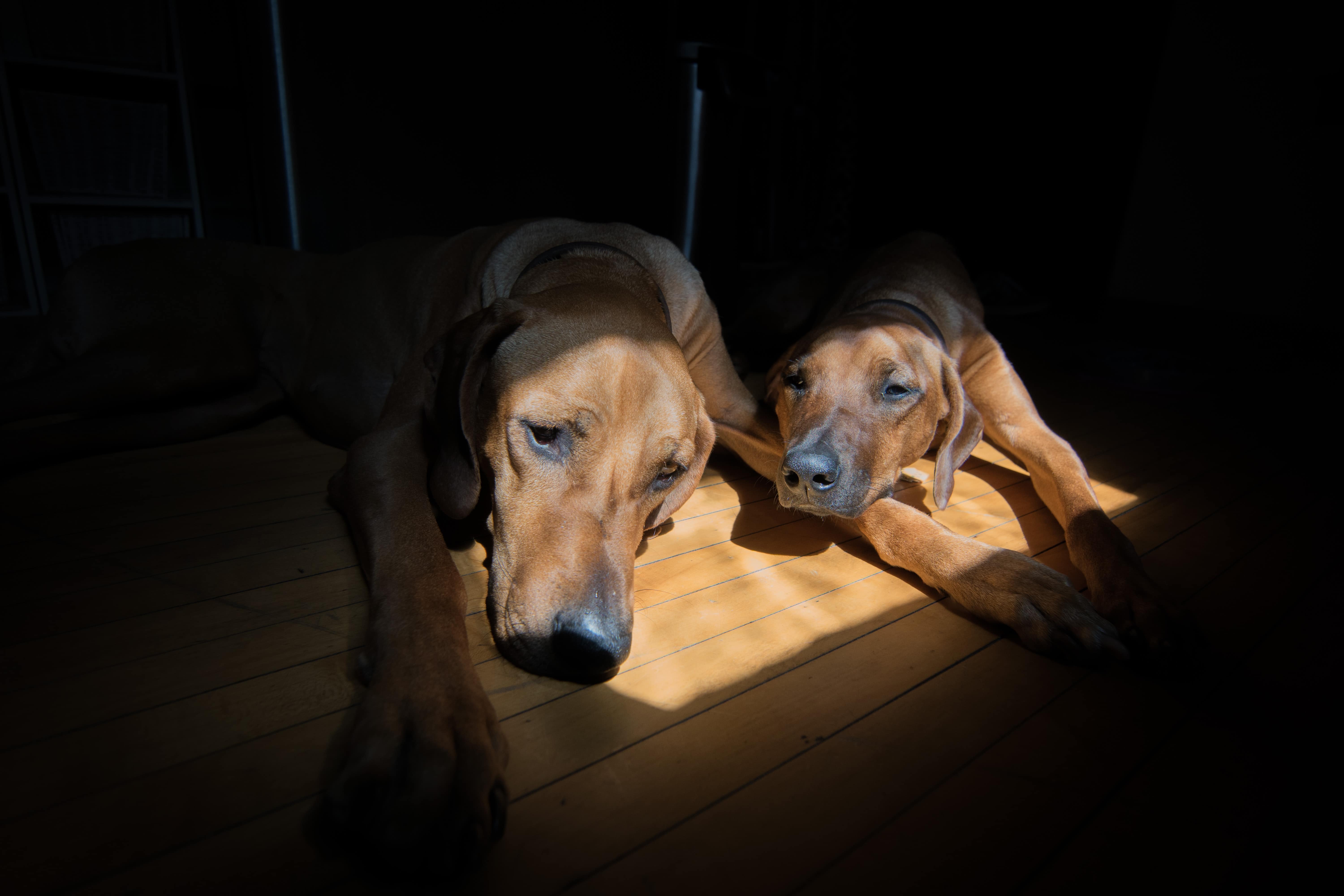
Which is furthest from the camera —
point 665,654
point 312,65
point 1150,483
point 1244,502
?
point 312,65

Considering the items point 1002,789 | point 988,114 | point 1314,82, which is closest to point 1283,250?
point 1314,82

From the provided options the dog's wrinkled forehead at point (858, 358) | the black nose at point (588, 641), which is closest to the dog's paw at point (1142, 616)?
the dog's wrinkled forehead at point (858, 358)

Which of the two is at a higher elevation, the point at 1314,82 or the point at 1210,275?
the point at 1314,82

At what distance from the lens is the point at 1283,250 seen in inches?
300

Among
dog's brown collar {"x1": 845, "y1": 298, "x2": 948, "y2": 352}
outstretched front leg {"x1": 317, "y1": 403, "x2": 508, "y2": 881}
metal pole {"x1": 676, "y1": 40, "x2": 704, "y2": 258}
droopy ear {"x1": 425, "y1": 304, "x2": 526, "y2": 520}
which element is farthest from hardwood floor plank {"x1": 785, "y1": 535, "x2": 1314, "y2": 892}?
metal pole {"x1": 676, "y1": 40, "x2": 704, "y2": 258}

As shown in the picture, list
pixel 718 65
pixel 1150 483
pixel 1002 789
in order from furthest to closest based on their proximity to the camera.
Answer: pixel 718 65 → pixel 1150 483 → pixel 1002 789

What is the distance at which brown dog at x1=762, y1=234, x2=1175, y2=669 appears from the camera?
1810mm

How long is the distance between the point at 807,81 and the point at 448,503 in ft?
25.6

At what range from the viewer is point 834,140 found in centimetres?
873

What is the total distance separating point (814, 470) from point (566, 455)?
2.87ft

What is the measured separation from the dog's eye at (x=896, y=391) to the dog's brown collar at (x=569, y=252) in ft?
2.60

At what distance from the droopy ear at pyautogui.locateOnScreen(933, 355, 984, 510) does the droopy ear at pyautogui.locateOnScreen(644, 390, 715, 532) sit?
3.20 feet

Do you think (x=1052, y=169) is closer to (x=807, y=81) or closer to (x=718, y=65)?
(x=807, y=81)

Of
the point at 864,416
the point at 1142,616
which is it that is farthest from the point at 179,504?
the point at 1142,616
